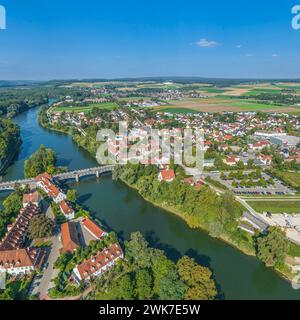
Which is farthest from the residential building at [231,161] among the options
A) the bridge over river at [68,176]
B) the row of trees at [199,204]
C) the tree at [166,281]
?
the tree at [166,281]

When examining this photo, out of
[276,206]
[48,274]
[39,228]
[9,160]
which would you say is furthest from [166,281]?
[9,160]

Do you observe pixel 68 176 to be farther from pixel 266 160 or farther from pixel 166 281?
pixel 266 160

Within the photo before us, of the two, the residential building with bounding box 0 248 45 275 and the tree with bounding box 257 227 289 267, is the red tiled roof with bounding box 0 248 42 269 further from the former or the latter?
the tree with bounding box 257 227 289 267

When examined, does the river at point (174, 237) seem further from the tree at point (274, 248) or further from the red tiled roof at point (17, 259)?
the red tiled roof at point (17, 259)

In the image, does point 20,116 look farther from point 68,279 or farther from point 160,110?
point 68,279

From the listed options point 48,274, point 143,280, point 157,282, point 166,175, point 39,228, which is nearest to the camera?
point 143,280

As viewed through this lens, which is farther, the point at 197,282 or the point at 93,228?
the point at 93,228
